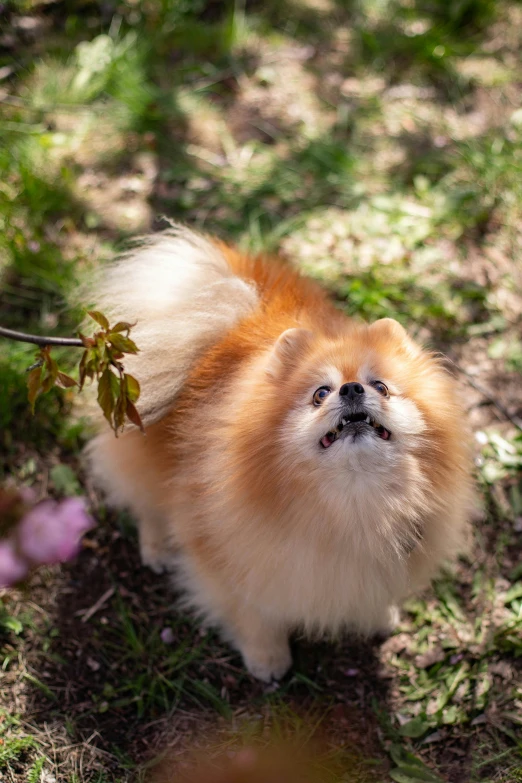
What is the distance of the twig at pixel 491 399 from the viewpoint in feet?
10.8

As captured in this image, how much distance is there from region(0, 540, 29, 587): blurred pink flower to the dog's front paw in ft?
3.17

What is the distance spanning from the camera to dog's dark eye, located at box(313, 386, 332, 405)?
6.68 feet

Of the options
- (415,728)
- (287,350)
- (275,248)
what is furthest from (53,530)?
(275,248)

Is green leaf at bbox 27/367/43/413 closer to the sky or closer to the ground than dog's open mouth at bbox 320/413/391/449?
closer to the ground

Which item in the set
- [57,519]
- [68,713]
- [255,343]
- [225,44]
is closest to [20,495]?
[57,519]

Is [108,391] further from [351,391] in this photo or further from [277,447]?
[351,391]

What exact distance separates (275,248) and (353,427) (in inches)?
88.1

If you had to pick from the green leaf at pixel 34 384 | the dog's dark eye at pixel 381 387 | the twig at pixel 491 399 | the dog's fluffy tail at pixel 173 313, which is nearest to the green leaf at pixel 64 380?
the green leaf at pixel 34 384

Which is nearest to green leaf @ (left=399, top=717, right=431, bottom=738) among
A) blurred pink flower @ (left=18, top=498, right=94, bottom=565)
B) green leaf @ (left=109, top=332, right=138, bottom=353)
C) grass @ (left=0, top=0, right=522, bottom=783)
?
grass @ (left=0, top=0, right=522, bottom=783)

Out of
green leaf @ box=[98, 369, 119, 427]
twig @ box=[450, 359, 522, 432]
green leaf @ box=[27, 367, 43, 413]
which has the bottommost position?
twig @ box=[450, 359, 522, 432]

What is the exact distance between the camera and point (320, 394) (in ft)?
Answer: 6.72

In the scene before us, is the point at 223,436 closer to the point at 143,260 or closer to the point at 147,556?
the point at 143,260

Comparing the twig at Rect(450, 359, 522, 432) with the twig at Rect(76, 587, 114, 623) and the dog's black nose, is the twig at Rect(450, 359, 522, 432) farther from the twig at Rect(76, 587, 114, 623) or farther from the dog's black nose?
the twig at Rect(76, 587, 114, 623)

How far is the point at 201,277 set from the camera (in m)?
2.52
